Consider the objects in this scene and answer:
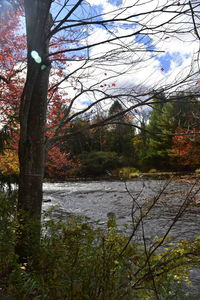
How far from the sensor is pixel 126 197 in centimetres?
1248

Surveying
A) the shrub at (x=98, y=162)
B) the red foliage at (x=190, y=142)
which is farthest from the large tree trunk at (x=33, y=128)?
the shrub at (x=98, y=162)

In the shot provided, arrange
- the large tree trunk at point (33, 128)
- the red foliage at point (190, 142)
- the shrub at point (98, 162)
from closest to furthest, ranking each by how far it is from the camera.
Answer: the red foliage at point (190, 142) < the large tree trunk at point (33, 128) < the shrub at point (98, 162)

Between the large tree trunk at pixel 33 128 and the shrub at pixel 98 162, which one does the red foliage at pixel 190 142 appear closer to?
the large tree trunk at pixel 33 128

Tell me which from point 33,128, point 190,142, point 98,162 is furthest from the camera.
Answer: point 98,162

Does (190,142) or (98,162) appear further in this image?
(98,162)

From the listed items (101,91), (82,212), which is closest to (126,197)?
(82,212)

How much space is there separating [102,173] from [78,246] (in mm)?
26006

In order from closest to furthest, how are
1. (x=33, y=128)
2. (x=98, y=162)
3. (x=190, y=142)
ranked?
(x=33, y=128) → (x=190, y=142) → (x=98, y=162)

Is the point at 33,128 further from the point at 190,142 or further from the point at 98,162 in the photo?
the point at 98,162

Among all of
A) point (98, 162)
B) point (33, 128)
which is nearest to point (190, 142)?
point (33, 128)

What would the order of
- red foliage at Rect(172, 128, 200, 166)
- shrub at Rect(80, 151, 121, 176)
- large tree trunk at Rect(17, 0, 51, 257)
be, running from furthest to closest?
shrub at Rect(80, 151, 121, 176), large tree trunk at Rect(17, 0, 51, 257), red foliage at Rect(172, 128, 200, 166)

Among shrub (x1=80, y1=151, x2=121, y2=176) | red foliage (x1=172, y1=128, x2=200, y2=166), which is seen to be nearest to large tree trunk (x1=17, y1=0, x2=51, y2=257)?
red foliage (x1=172, y1=128, x2=200, y2=166)

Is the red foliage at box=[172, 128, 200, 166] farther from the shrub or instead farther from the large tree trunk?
the shrub

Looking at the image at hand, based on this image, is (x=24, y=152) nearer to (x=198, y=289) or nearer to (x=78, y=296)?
(x=78, y=296)
